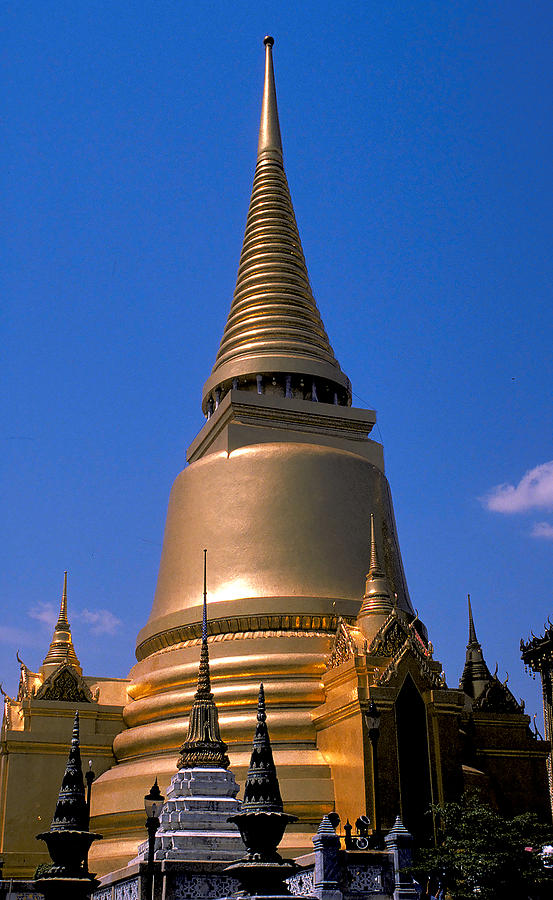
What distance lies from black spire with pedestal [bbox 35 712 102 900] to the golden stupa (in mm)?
10269

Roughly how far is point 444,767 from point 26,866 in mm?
8342

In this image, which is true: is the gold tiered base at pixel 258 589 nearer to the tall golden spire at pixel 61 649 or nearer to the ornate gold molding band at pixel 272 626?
the ornate gold molding band at pixel 272 626

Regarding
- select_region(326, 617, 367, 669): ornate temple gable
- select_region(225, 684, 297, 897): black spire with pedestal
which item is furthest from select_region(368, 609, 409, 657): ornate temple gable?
select_region(225, 684, 297, 897): black spire with pedestal

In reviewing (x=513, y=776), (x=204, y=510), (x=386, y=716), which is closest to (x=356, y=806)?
(x=386, y=716)

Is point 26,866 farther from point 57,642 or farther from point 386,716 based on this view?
point 386,716

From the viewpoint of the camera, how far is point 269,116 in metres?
32.1

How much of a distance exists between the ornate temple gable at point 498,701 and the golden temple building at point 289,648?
0.04 metres

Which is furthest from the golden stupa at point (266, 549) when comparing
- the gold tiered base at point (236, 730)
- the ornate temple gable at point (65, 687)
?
the ornate temple gable at point (65, 687)

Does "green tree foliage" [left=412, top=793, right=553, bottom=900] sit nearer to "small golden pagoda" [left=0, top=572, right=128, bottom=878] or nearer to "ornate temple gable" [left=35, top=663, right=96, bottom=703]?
"small golden pagoda" [left=0, top=572, right=128, bottom=878]

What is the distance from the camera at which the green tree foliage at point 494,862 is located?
517 inches

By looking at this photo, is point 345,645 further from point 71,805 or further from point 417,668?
point 71,805

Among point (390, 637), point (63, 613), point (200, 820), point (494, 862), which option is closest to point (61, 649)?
point (63, 613)

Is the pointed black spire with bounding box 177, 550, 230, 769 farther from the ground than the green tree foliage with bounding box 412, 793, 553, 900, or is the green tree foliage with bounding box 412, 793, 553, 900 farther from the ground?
the pointed black spire with bounding box 177, 550, 230, 769

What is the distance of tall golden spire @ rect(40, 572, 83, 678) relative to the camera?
969 inches
